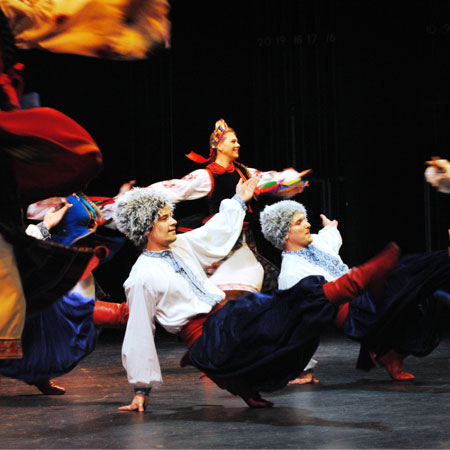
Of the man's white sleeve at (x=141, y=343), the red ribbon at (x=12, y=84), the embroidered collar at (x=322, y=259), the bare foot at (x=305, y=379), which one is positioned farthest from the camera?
the embroidered collar at (x=322, y=259)

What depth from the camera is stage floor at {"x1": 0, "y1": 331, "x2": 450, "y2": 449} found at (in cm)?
284

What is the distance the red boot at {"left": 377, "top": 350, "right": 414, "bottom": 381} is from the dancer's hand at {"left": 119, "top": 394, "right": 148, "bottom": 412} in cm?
131

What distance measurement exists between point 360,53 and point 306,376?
3.38 metres

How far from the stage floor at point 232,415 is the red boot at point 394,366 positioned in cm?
8

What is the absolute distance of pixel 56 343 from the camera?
394cm

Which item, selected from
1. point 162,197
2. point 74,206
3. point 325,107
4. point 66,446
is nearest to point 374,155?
point 325,107

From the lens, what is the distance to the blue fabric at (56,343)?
12.8 feet

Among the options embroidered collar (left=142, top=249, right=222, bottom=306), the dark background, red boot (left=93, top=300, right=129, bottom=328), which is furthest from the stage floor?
the dark background

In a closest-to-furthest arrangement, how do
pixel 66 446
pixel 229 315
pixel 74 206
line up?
pixel 66 446
pixel 229 315
pixel 74 206

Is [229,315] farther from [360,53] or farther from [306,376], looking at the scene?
[360,53]

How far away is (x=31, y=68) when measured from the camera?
654 centimetres

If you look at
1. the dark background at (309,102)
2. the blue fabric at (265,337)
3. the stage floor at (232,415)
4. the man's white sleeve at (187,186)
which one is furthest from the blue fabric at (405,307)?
the dark background at (309,102)

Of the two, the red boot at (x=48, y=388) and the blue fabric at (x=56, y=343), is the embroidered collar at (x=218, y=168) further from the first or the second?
the red boot at (x=48, y=388)

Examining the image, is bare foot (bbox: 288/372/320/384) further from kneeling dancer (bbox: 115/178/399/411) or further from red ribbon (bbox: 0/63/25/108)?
red ribbon (bbox: 0/63/25/108)
